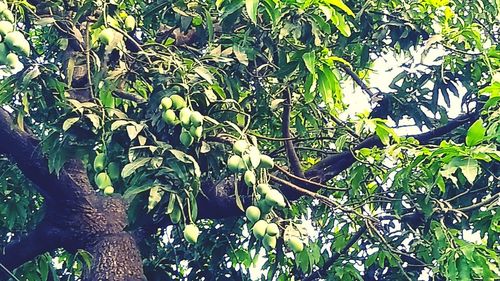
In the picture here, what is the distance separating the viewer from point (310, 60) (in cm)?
216

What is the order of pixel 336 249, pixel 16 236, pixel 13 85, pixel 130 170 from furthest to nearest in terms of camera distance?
pixel 16 236, pixel 336 249, pixel 13 85, pixel 130 170

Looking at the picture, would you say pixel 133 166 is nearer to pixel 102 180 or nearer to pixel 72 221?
pixel 102 180

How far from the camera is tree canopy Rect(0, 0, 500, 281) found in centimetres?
204

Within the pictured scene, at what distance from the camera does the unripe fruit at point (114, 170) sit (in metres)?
2.09

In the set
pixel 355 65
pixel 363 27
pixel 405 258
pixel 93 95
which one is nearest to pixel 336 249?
pixel 405 258

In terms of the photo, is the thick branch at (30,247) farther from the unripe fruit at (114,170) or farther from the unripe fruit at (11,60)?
the unripe fruit at (11,60)

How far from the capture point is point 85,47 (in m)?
2.32

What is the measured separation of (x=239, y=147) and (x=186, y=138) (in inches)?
5.4

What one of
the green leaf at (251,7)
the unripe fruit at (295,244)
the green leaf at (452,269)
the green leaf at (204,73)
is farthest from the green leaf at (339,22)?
the green leaf at (452,269)

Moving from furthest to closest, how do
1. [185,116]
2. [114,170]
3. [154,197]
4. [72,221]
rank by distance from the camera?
1. [72,221]
2. [114,170]
3. [185,116]
4. [154,197]

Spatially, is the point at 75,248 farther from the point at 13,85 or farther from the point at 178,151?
the point at 178,151

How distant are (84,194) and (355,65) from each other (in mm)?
1218

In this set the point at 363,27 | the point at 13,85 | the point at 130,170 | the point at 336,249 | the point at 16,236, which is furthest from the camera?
the point at 16,236

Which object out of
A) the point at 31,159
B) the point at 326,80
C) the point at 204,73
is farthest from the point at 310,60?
the point at 31,159
